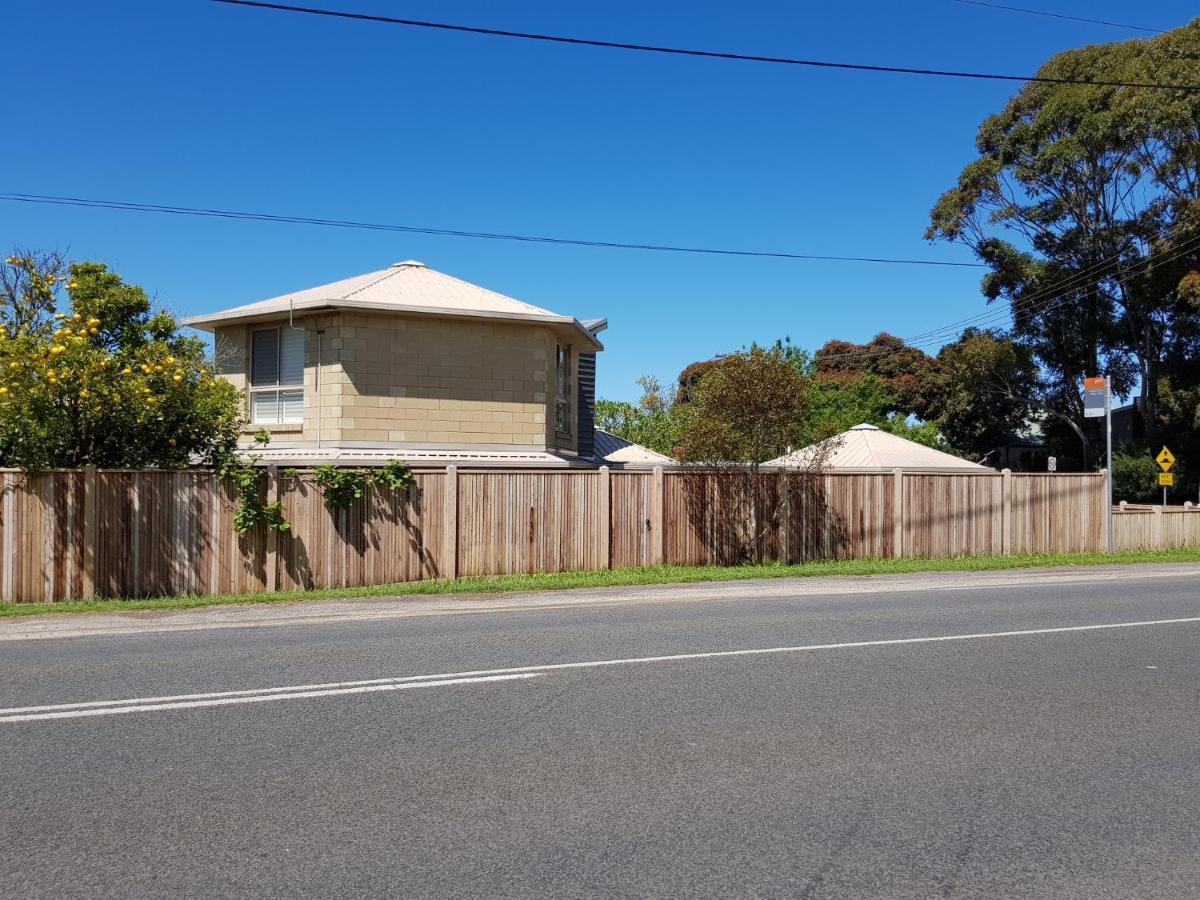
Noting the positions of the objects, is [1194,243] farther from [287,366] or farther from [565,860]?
[565,860]

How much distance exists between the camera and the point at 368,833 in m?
4.45

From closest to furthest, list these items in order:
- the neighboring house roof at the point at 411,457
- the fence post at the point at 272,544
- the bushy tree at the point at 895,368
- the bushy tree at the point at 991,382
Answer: the fence post at the point at 272,544, the neighboring house roof at the point at 411,457, the bushy tree at the point at 991,382, the bushy tree at the point at 895,368

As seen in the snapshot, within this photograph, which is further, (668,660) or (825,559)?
(825,559)

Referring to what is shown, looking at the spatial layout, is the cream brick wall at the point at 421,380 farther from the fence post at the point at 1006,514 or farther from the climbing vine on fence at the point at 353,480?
the fence post at the point at 1006,514

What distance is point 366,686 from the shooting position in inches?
287

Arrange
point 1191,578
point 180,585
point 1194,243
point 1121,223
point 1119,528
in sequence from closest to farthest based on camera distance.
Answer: point 180,585 → point 1191,578 → point 1119,528 → point 1194,243 → point 1121,223

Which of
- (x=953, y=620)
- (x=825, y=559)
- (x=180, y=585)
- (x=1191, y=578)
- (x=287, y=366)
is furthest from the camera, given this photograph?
(x=287, y=366)

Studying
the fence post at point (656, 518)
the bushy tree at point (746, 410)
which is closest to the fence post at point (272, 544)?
the fence post at point (656, 518)

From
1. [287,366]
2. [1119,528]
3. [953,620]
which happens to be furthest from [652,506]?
[1119,528]

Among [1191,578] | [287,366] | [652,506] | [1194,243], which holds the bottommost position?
[1191,578]

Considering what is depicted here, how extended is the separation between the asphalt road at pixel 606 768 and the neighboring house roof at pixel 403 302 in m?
10.00

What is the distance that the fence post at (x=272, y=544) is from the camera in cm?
1420

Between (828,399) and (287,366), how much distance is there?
36286 mm

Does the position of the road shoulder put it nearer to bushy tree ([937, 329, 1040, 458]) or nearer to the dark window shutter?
the dark window shutter
